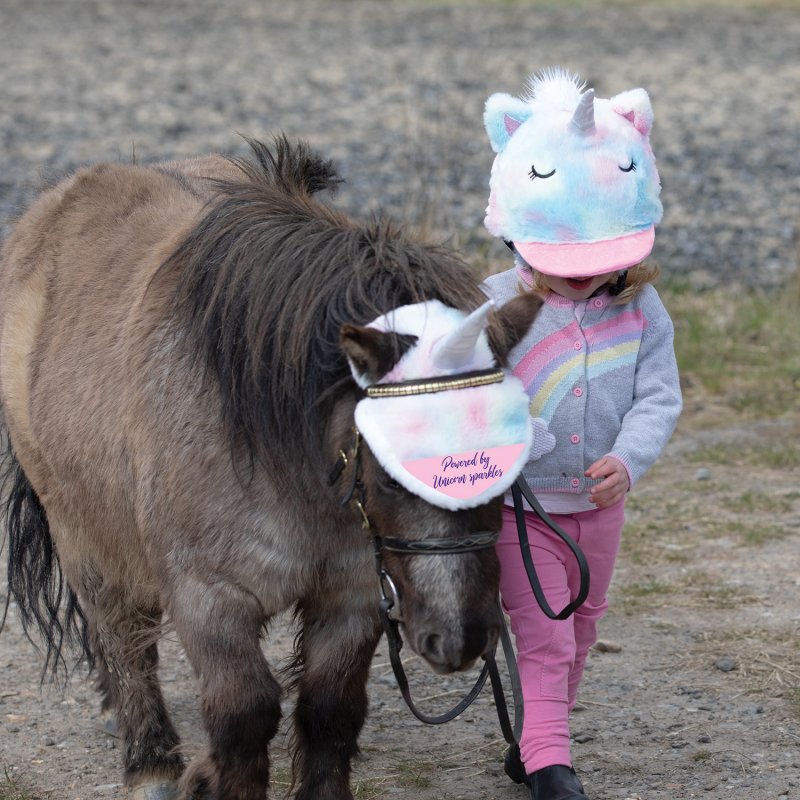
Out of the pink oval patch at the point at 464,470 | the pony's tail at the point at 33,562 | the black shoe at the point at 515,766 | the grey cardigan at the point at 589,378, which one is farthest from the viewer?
the pony's tail at the point at 33,562

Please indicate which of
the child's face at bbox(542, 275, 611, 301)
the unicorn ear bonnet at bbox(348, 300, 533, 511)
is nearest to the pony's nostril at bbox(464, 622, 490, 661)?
the unicorn ear bonnet at bbox(348, 300, 533, 511)

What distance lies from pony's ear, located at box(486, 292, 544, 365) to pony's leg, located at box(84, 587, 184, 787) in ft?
4.54

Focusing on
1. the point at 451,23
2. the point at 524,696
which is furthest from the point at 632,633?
the point at 451,23

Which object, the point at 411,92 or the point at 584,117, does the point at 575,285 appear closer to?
the point at 584,117

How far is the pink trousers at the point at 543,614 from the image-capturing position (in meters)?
3.27

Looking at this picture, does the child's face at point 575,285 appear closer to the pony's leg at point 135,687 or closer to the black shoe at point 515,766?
the black shoe at point 515,766

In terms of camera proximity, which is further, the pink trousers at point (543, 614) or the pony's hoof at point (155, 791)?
the pony's hoof at point (155, 791)

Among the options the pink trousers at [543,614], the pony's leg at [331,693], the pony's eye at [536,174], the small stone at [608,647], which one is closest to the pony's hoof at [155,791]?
the pony's leg at [331,693]

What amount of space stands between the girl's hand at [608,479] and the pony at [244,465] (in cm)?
48

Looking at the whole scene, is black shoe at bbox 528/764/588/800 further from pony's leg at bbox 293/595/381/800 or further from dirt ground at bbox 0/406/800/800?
pony's leg at bbox 293/595/381/800

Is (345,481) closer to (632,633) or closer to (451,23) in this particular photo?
(632,633)

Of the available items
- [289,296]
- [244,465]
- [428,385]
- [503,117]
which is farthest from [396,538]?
[503,117]

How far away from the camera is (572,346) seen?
333cm

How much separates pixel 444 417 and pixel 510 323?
35cm
